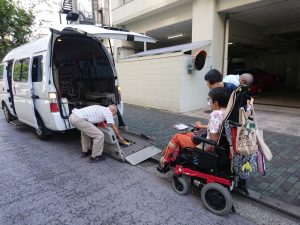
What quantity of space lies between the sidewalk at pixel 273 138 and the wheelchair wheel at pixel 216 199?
2.24 ft

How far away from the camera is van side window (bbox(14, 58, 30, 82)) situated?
Result: 5.04m

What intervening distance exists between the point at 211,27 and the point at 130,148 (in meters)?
5.72

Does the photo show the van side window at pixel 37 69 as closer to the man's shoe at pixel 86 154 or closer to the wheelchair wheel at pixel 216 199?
the man's shoe at pixel 86 154

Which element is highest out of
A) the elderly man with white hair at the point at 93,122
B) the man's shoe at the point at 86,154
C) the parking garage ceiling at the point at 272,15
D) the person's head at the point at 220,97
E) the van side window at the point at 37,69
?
the parking garage ceiling at the point at 272,15

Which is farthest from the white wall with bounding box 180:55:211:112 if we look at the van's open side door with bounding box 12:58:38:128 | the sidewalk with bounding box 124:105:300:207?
the van's open side door with bounding box 12:58:38:128

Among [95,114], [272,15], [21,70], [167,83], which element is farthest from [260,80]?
[21,70]

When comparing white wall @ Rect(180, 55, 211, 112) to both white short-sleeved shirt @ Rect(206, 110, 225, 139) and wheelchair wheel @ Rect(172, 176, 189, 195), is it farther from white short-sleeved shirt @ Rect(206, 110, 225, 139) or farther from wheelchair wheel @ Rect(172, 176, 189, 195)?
white short-sleeved shirt @ Rect(206, 110, 225, 139)

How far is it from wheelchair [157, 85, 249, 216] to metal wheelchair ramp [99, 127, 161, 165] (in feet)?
3.82

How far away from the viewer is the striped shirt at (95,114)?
396 cm

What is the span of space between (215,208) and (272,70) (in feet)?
56.6

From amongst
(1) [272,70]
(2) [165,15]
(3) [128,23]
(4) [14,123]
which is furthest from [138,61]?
(1) [272,70]

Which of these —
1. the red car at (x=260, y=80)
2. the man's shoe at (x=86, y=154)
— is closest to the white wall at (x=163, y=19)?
the red car at (x=260, y=80)

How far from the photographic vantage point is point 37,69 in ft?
15.4

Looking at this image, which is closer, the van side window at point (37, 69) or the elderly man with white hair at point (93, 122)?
the elderly man with white hair at point (93, 122)
